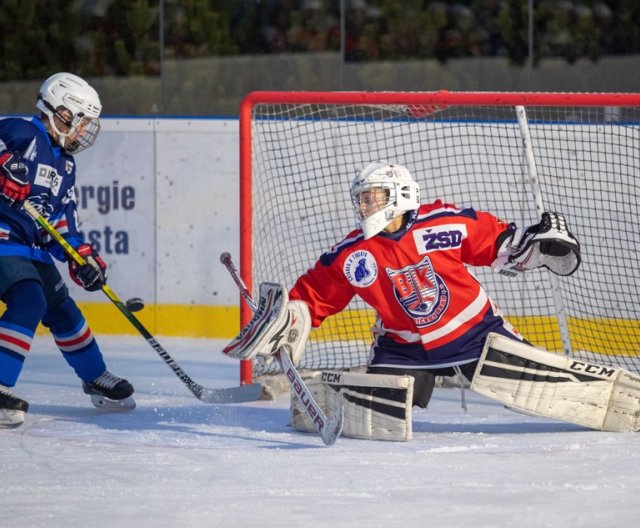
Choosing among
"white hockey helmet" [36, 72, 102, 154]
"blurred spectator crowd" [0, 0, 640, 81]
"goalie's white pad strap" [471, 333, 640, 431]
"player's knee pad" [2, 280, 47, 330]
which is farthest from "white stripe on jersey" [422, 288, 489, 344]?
"blurred spectator crowd" [0, 0, 640, 81]

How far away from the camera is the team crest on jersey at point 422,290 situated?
3947 millimetres

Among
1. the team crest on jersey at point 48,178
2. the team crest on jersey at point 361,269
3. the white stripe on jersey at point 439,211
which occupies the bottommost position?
the team crest on jersey at point 361,269

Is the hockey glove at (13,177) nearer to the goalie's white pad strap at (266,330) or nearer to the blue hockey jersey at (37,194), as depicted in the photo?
the blue hockey jersey at (37,194)

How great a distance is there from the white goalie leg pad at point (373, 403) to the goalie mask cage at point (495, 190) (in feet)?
4.62

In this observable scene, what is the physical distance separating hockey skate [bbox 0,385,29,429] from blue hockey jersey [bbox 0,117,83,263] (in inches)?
18.0

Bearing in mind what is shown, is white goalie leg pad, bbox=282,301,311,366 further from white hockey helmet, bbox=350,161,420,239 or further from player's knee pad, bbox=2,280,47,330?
player's knee pad, bbox=2,280,47,330

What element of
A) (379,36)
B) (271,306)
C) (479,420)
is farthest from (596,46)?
(271,306)

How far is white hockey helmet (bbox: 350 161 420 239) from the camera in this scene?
3912mm

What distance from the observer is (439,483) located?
333 centimetres

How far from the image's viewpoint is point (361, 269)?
400cm

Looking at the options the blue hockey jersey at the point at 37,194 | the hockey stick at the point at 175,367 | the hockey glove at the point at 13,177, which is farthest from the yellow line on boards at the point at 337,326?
the hockey glove at the point at 13,177

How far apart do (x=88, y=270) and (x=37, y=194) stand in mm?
296

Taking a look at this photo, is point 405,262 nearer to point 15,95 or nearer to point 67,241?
point 67,241

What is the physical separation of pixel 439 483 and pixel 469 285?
84cm
